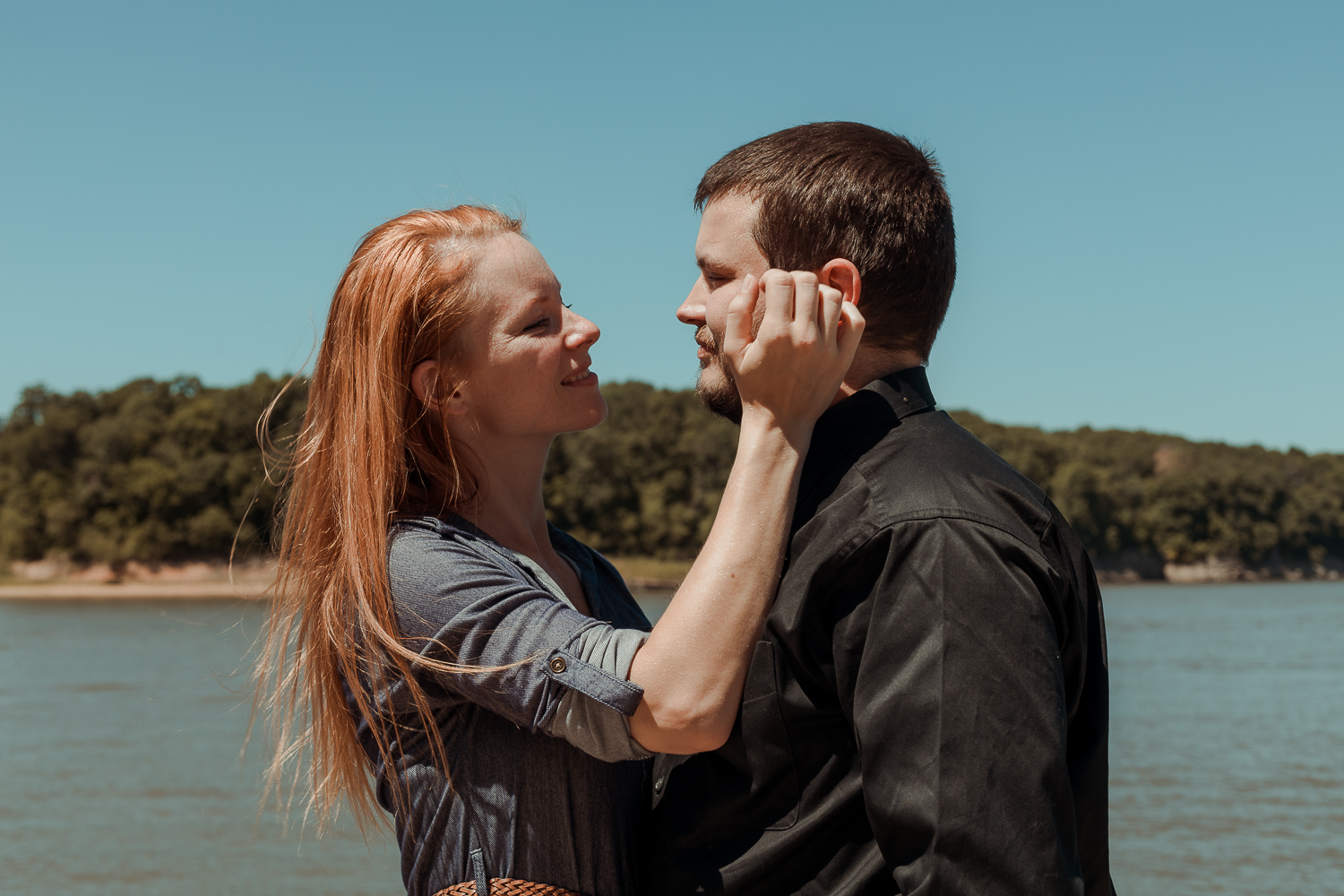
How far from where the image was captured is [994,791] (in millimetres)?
1802

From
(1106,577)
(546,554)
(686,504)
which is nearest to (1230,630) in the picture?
(686,504)

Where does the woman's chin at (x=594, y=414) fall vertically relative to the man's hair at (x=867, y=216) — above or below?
below

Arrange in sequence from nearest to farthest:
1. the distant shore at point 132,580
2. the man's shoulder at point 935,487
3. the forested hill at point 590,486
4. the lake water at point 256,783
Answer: the man's shoulder at point 935,487
the lake water at point 256,783
the distant shore at point 132,580
the forested hill at point 590,486

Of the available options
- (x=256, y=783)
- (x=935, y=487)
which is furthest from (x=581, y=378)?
(x=256, y=783)

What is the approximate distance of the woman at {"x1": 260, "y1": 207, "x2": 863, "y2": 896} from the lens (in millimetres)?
2205

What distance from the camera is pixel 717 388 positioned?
8.64ft

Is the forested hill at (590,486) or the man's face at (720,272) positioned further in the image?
the forested hill at (590,486)

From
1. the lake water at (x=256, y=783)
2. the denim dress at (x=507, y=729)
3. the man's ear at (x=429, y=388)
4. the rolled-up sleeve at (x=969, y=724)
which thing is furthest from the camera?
the lake water at (x=256, y=783)

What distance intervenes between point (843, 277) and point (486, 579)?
1001 millimetres

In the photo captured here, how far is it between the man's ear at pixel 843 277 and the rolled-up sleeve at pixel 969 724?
0.64 m

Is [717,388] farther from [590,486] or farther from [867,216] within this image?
[590,486]

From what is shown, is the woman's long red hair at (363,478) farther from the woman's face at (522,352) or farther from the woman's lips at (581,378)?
the woman's lips at (581,378)

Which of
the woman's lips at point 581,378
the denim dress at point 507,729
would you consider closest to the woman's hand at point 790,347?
the denim dress at point 507,729

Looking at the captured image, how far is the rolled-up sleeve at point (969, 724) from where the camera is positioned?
1795 millimetres
